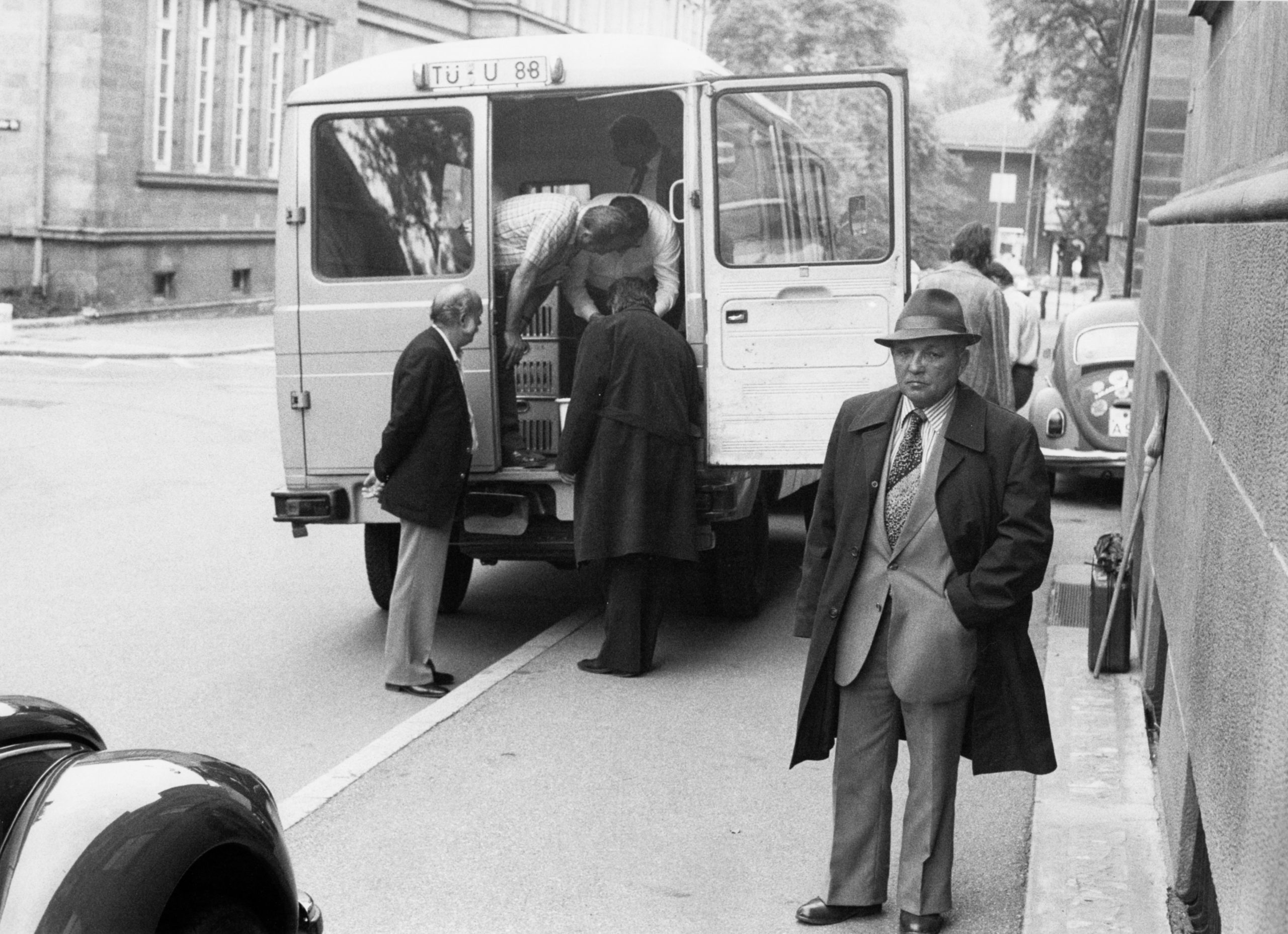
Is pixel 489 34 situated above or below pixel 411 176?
above

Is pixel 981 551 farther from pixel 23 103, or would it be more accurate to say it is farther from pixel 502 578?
pixel 23 103

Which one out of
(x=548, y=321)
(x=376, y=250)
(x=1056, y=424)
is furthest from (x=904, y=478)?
(x=1056, y=424)

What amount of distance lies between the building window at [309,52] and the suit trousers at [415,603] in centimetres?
3390

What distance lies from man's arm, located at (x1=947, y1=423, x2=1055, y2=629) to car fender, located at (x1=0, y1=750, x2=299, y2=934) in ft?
6.22

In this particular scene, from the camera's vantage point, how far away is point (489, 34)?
50500mm

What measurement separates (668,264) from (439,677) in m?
2.41

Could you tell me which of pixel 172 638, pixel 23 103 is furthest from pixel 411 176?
pixel 23 103

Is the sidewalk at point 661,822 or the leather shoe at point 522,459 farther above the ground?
the leather shoe at point 522,459

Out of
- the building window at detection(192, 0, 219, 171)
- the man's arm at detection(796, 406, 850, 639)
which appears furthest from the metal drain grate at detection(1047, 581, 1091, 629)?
the building window at detection(192, 0, 219, 171)

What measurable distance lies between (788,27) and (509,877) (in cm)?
5737

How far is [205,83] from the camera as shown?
3556 cm

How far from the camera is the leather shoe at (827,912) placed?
500 centimetres

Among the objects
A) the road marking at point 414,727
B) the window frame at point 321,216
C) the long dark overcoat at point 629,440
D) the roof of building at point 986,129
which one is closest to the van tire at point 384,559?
the road marking at point 414,727

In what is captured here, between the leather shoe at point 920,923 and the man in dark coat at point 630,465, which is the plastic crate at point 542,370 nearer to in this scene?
the man in dark coat at point 630,465
